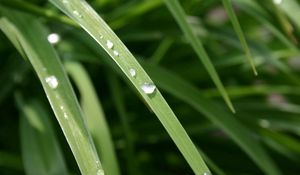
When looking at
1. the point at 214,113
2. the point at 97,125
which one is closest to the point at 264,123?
the point at 214,113

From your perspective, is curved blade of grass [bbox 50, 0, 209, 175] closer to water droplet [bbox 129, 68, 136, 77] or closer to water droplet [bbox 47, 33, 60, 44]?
water droplet [bbox 129, 68, 136, 77]

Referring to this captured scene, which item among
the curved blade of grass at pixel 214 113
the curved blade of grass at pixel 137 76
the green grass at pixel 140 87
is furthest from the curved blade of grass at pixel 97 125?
the curved blade of grass at pixel 137 76

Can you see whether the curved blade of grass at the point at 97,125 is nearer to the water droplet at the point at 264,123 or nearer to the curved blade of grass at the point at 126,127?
the curved blade of grass at the point at 126,127

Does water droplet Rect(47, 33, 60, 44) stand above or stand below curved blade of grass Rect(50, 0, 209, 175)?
above

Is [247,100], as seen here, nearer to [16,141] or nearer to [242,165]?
[242,165]

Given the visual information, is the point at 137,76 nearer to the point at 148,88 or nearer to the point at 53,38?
the point at 148,88

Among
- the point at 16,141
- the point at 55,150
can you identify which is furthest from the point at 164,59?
the point at 55,150

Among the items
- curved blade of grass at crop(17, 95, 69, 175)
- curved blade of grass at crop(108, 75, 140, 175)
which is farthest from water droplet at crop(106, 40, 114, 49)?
curved blade of grass at crop(108, 75, 140, 175)

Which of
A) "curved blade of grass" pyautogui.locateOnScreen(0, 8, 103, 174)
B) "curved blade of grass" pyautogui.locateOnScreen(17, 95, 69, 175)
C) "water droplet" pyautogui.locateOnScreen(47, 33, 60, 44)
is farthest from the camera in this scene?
"water droplet" pyautogui.locateOnScreen(47, 33, 60, 44)
